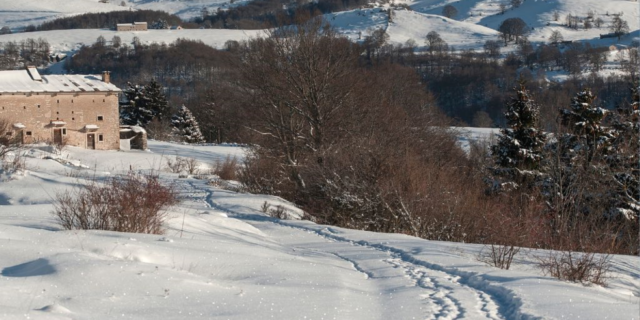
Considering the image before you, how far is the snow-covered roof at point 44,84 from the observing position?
43.6 metres

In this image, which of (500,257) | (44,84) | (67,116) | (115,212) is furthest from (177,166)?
(500,257)

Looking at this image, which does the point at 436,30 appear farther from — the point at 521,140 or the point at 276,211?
the point at 276,211

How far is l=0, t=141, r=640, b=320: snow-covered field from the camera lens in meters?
6.34

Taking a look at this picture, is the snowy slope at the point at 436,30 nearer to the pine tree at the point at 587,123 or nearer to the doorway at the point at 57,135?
the doorway at the point at 57,135

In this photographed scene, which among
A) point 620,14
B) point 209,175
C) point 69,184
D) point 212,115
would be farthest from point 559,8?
point 69,184

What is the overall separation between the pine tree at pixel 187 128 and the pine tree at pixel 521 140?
1523 inches

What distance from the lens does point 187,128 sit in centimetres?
6406

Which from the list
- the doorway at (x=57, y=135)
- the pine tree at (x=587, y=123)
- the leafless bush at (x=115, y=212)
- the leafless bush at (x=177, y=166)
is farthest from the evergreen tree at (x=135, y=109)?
the leafless bush at (x=115, y=212)

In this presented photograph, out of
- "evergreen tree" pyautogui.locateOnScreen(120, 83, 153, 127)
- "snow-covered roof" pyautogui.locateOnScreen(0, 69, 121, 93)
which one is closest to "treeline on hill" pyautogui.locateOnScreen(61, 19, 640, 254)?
"snow-covered roof" pyautogui.locateOnScreen(0, 69, 121, 93)

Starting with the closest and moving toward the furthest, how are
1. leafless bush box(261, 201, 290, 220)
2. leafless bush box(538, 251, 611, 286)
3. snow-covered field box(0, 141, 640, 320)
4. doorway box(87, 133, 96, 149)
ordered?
snow-covered field box(0, 141, 640, 320), leafless bush box(538, 251, 611, 286), leafless bush box(261, 201, 290, 220), doorway box(87, 133, 96, 149)

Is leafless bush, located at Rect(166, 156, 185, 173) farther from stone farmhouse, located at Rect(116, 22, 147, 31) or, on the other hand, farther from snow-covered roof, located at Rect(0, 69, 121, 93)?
stone farmhouse, located at Rect(116, 22, 147, 31)

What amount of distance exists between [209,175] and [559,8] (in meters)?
179

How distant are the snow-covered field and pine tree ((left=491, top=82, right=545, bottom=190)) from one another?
17417 millimetres

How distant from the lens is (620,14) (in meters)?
184
